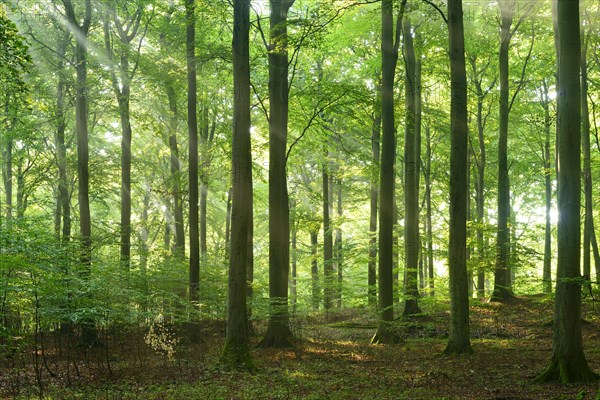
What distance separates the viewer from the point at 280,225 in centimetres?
1323

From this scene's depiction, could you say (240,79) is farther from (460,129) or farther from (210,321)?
(210,321)

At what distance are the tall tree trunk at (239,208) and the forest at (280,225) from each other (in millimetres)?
38

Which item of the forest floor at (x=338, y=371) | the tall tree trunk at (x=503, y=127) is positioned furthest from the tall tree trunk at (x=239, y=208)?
the tall tree trunk at (x=503, y=127)

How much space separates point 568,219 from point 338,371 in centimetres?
507

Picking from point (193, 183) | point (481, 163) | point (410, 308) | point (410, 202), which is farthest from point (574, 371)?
point (481, 163)

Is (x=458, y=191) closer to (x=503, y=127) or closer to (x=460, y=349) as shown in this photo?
(x=460, y=349)

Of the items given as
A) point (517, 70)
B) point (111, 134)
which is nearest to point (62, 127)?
point (111, 134)

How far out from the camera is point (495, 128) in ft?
86.3

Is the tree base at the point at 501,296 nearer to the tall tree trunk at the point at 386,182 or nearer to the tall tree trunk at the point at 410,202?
the tall tree trunk at the point at 410,202

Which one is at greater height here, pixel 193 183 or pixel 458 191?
pixel 193 183

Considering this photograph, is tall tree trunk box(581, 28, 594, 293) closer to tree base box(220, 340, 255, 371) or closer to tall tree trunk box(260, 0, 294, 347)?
tall tree trunk box(260, 0, 294, 347)

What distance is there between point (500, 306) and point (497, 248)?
8.44 feet

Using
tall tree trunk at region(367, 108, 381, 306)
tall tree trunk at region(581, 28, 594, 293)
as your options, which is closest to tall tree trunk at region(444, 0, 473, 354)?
tall tree trunk at region(367, 108, 381, 306)

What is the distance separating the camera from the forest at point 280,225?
8.27 m
